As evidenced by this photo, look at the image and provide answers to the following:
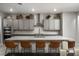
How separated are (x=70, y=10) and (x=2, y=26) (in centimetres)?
257

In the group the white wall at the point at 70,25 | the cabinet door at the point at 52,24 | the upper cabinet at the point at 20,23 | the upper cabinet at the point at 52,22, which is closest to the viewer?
the white wall at the point at 70,25

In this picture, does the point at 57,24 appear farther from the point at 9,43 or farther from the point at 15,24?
the point at 9,43

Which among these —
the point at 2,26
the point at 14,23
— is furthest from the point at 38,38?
the point at 2,26

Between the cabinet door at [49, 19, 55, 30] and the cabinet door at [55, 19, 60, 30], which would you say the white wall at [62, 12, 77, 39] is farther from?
the cabinet door at [49, 19, 55, 30]

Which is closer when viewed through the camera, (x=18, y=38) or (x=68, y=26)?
(x=68, y=26)

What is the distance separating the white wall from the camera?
15.6 feet

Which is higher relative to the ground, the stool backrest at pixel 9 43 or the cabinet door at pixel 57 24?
the cabinet door at pixel 57 24

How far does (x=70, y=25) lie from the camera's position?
4.78 m

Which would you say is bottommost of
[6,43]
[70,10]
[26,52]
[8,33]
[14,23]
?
[26,52]

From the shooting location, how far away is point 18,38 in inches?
207

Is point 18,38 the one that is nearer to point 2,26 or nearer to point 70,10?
point 2,26

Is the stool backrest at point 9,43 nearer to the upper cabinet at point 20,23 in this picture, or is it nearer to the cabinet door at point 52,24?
the upper cabinet at point 20,23

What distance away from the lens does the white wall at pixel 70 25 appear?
475 centimetres

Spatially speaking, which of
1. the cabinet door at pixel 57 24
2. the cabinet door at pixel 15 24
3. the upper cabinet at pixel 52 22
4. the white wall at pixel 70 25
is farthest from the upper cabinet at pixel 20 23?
the white wall at pixel 70 25
